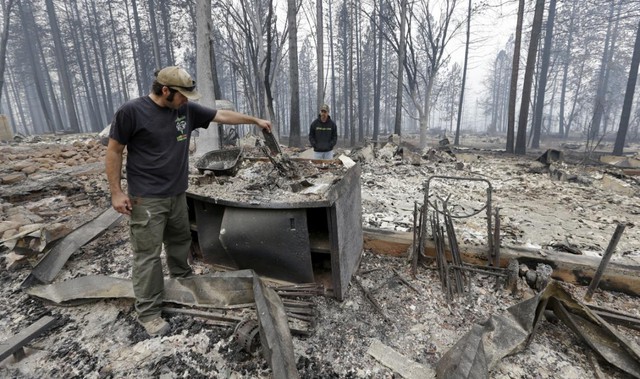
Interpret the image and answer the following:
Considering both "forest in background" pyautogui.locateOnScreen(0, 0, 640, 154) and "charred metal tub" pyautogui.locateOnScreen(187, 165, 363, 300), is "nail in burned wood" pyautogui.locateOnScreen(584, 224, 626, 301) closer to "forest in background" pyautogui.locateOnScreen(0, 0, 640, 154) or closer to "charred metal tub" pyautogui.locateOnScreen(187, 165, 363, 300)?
"charred metal tub" pyautogui.locateOnScreen(187, 165, 363, 300)

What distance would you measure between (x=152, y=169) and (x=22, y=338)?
1522 millimetres

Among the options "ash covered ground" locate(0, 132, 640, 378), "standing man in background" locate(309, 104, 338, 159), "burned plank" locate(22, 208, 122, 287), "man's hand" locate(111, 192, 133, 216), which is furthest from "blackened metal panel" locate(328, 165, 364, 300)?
"standing man in background" locate(309, 104, 338, 159)

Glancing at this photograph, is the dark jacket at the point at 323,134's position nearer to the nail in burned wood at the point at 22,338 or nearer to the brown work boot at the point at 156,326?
the brown work boot at the point at 156,326

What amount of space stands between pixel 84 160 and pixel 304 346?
881 centimetres

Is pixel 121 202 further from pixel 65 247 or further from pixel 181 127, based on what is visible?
pixel 65 247

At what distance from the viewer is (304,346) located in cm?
224

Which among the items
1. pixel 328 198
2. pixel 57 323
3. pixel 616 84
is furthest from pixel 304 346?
pixel 616 84

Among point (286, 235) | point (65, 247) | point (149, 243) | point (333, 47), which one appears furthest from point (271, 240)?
point (333, 47)

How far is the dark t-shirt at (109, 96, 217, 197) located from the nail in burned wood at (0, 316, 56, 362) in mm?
1270

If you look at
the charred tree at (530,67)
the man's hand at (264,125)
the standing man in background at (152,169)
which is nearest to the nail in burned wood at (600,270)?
the man's hand at (264,125)

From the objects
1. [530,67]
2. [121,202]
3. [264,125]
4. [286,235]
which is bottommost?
[286,235]

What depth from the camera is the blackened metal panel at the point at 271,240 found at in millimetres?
2430

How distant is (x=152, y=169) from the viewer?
7.54 ft

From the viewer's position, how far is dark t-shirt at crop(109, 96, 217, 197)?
2.15m
